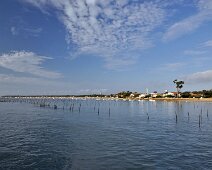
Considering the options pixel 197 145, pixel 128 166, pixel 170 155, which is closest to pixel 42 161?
pixel 128 166

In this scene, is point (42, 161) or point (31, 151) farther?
point (31, 151)

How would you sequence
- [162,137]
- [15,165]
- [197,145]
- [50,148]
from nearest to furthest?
[15,165] < [50,148] < [197,145] < [162,137]

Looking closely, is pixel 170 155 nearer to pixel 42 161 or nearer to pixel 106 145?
pixel 106 145

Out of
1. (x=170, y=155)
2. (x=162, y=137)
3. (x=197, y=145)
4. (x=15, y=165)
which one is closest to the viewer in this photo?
(x=15, y=165)

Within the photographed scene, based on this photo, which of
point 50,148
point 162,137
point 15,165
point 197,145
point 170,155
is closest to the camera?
point 15,165

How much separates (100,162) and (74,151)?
6733mm

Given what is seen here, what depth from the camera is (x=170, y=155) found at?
120 ft

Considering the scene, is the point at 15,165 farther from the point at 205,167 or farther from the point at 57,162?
the point at 205,167

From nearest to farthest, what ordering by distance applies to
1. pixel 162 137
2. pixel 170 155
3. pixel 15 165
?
pixel 15 165 < pixel 170 155 < pixel 162 137

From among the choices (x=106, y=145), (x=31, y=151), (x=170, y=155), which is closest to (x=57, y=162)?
(x=31, y=151)

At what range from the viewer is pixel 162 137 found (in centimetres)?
5134

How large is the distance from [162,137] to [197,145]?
8603 millimetres

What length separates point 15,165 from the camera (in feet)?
101

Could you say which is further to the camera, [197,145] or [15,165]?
[197,145]
